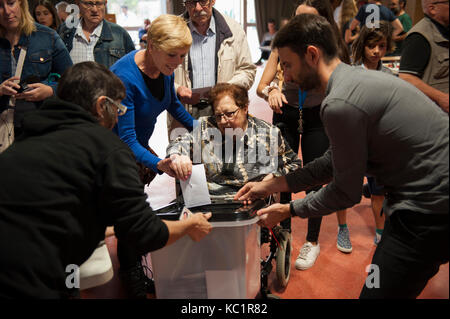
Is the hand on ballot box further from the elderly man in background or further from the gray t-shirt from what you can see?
the elderly man in background

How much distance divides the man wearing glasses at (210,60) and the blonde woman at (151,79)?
25 cm

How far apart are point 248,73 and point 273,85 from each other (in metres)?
0.24

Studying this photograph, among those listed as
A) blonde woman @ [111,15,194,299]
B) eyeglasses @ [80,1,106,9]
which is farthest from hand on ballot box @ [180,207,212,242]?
eyeglasses @ [80,1,106,9]

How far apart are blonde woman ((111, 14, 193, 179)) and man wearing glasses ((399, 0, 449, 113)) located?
1.07 metres

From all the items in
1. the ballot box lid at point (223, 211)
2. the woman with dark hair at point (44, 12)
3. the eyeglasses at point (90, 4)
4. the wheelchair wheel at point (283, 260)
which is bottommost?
the wheelchair wheel at point (283, 260)

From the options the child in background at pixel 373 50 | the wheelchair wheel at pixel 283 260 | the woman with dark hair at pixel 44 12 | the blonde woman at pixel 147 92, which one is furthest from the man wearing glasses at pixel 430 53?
the woman with dark hair at pixel 44 12

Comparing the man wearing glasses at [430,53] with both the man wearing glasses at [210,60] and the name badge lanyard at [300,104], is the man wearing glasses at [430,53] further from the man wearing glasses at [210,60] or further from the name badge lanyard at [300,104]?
the man wearing glasses at [210,60]

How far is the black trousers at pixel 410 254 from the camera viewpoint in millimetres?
1254

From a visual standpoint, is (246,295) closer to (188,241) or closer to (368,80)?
(188,241)

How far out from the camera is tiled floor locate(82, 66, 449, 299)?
1.55 meters

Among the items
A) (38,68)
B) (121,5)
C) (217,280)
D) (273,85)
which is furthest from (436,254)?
(121,5)

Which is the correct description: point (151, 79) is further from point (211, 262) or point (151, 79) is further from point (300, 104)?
point (211, 262)

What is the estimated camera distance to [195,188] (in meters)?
1.70

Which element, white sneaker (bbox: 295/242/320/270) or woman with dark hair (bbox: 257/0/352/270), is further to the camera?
white sneaker (bbox: 295/242/320/270)
